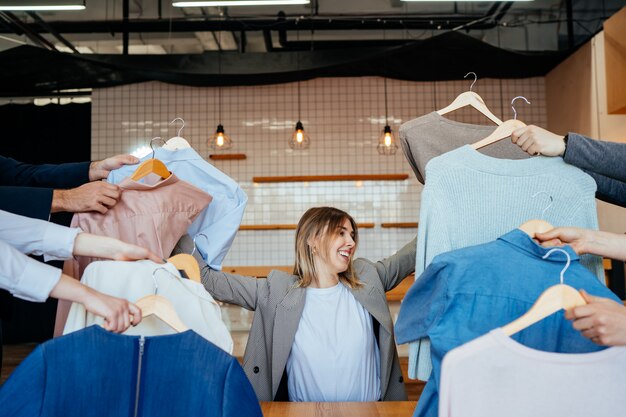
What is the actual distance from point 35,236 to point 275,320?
3.49 ft

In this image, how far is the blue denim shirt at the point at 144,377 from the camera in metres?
1.34

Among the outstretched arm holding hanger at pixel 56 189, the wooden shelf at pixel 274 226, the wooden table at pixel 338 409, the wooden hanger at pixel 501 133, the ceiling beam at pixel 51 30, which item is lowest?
the wooden table at pixel 338 409

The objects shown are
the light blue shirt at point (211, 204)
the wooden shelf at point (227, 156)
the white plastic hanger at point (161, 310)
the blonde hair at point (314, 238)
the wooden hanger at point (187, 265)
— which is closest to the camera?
the white plastic hanger at point (161, 310)

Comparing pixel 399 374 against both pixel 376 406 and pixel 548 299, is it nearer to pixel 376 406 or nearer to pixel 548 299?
pixel 376 406

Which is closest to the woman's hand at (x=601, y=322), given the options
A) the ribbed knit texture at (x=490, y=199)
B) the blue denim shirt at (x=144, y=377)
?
the ribbed knit texture at (x=490, y=199)

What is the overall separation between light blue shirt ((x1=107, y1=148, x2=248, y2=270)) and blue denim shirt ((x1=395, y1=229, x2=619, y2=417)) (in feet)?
3.26

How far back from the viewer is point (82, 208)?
1893 millimetres

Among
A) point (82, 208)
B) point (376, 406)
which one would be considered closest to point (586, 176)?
point (376, 406)

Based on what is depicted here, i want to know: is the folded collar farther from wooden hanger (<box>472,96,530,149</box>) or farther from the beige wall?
the beige wall

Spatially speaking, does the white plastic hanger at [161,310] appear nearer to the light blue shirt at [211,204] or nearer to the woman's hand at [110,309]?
the woman's hand at [110,309]

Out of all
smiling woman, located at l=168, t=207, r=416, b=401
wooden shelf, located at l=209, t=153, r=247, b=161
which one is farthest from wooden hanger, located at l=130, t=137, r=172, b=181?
wooden shelf, located at l=209, t=153, r=247, b=161

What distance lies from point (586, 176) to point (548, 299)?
0.61m

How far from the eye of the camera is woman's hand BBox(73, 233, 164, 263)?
1.51 m

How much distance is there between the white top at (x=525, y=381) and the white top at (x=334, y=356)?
1135 mm
